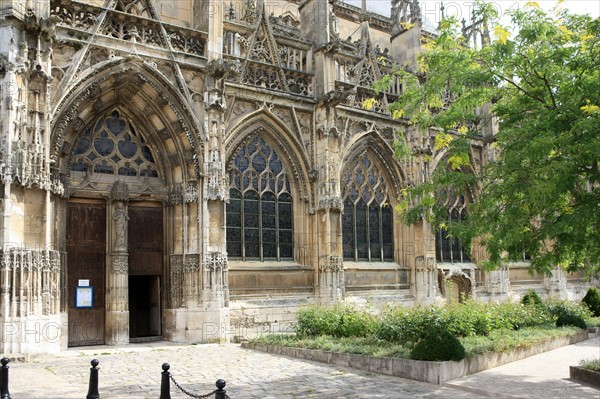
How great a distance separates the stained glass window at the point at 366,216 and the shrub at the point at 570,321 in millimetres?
5995

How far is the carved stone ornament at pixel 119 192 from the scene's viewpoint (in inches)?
604

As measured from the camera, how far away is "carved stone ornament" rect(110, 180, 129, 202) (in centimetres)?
1534

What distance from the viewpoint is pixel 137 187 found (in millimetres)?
15953

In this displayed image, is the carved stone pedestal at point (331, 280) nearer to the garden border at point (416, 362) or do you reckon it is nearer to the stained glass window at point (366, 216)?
the stained glass window at point (366, 216)

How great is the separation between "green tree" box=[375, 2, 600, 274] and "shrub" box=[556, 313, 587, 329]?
651 cm

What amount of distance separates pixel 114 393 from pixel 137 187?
7832mm

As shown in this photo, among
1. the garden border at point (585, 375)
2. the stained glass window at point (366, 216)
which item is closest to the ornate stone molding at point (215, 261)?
the stained glass window at point (366, 216)

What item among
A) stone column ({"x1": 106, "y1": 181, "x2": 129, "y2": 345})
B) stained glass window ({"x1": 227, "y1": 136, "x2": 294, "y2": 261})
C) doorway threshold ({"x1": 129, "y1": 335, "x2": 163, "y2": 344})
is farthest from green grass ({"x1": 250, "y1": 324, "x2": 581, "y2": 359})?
stained glass window ({"x1": 227, "y1": 136, "x2": 294, "y2": 261})

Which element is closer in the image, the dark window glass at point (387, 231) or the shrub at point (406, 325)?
the shrub at point (406, 325)

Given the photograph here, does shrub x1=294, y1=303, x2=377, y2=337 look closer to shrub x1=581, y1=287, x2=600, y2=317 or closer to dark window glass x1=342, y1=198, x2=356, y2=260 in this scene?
dark window glass x1=342, y1=198, x2=356, y2=260

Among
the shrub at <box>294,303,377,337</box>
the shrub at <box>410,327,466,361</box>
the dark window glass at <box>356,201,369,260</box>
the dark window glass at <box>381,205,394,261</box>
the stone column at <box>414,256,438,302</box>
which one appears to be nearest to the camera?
the shrub at <box>410,327,466,361</box>

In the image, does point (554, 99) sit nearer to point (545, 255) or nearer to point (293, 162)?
point (545, 255)

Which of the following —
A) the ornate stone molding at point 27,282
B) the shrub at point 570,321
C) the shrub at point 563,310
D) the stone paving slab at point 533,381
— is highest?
the ornate stone molding at point 27,282

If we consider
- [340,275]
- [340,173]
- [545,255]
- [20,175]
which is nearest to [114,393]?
[20,175]
